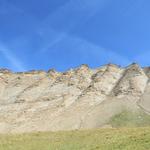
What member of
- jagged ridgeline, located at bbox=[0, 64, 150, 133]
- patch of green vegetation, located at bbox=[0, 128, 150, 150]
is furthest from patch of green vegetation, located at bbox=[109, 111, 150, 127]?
patch of green vegetation, located at bbox=[0, 128, 150, 150]

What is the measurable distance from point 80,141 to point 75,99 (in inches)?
3160

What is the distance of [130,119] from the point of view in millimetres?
108250

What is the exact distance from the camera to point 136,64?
467ft

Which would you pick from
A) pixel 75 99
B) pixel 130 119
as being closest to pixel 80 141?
pixel 130 119

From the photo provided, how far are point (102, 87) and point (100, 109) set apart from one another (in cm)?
1538

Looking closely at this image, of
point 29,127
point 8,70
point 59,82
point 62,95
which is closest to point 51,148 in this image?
point 29,127

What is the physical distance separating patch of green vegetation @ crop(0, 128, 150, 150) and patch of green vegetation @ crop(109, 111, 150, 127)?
55515 mm

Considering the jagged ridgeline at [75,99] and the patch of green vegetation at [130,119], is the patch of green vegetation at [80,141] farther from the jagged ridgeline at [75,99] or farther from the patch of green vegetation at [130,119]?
the jagged ridgeline at [75,99]

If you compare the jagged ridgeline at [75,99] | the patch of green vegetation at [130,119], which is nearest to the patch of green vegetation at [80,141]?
the patch of green vegetation at [130,119]

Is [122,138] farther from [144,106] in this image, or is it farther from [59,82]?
[59,82]

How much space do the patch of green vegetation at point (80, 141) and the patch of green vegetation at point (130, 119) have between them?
5551 cm

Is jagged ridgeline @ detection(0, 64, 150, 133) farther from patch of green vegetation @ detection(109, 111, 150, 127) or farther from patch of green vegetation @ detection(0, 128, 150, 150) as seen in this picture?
patch of green vegetation @ detection(0, 128, 150, 150)

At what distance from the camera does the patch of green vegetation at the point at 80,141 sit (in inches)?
1444

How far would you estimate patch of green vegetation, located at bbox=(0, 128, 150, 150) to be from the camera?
120 feet
